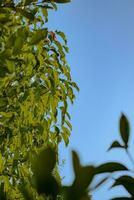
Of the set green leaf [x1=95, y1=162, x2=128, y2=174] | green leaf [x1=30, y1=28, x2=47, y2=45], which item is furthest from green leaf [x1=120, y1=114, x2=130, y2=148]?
green leaf [x1=30, y1=28, x2=47, y2=45]

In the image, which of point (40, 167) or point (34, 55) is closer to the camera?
point (40, 167)

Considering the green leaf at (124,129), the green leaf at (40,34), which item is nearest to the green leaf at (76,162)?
the green leaf at (124,129)

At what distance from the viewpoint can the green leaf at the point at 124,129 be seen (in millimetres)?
891

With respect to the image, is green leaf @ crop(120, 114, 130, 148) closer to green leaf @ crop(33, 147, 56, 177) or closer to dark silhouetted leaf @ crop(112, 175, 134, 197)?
dark silhouetted leaf @ crop(112, 175, 134, 197)

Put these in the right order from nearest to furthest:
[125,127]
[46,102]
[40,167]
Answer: [40,167]
[125,127]
[46,102]

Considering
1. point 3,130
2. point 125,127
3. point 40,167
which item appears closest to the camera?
point 40,167

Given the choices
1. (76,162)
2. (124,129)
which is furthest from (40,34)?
(76,162)

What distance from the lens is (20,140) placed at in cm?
412

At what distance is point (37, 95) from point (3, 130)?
1.23 feet

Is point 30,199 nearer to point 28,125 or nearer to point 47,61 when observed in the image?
point 28,125

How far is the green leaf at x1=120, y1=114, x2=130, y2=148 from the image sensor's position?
0.89 metres

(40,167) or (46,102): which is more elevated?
(46,102)

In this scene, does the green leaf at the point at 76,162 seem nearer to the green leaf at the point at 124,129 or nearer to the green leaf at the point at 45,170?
the green leaf at the point at 45,170

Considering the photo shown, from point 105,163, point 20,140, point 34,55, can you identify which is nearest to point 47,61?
point 34,55
